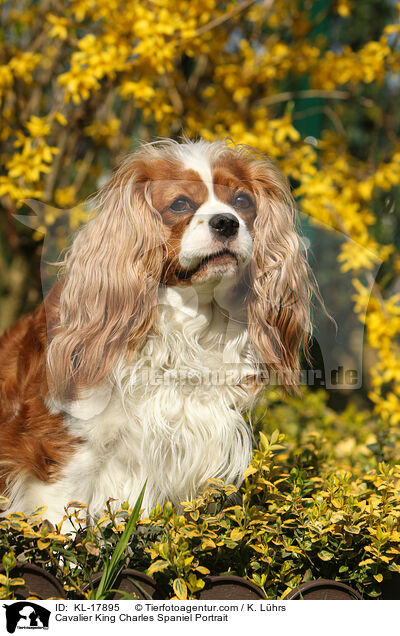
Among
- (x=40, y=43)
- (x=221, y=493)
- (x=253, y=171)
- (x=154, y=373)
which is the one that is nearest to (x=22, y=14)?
(x=40, y=43)

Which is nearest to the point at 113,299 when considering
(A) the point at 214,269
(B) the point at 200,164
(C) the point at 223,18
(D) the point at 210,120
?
(A) the point at 214,269

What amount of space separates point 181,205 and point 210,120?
6.40 ft

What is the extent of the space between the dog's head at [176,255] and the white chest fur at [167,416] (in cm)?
6

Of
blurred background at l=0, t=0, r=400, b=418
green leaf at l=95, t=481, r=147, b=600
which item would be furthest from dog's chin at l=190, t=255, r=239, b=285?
green leaf at l=95, t=481, r=147, b=600

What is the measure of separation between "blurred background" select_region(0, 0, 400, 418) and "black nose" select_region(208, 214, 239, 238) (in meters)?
0.56

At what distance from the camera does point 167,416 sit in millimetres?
1998

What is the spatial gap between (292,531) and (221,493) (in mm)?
261

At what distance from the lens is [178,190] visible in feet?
6.24

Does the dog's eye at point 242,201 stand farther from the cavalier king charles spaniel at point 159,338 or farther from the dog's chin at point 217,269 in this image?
the dog's chin at point 217,269

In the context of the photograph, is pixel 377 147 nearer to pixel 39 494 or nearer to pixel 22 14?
pixel 22 14
